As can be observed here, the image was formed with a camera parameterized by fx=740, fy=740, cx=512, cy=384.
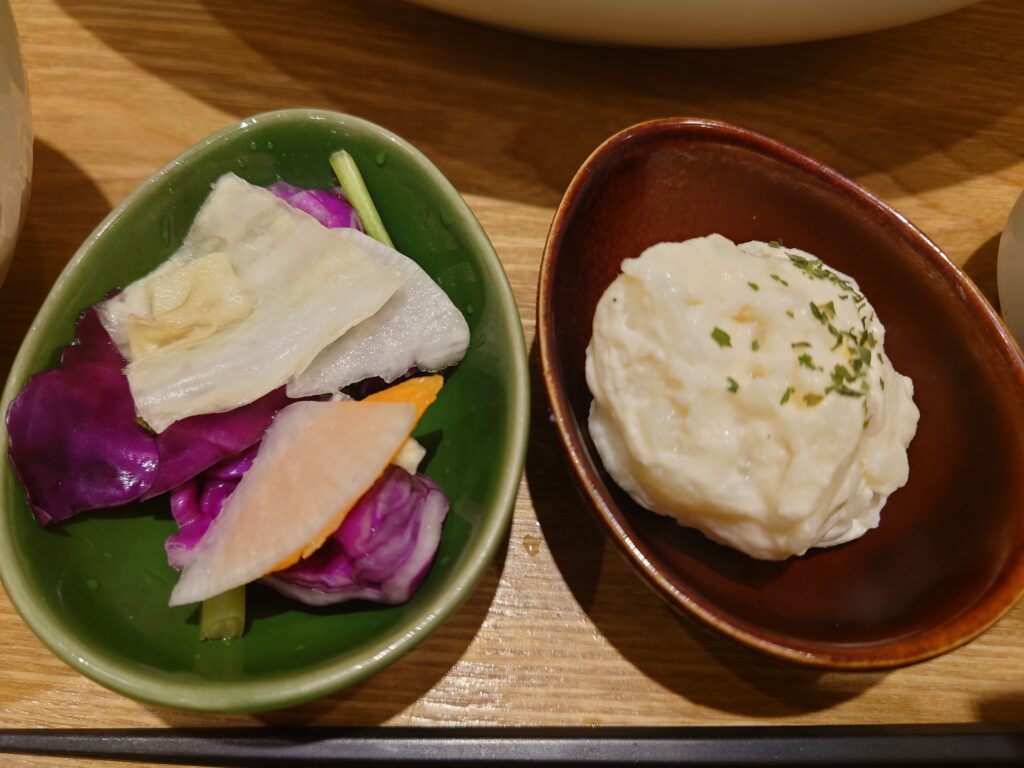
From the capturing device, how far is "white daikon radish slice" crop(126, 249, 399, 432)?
981 mm

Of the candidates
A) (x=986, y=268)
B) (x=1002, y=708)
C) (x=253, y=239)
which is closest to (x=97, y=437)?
(x=253, y=239)

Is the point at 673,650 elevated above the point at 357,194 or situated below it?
below

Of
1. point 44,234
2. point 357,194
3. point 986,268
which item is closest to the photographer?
point 357,194

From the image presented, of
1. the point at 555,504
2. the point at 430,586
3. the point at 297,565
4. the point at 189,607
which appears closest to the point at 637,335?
the point at 555,504

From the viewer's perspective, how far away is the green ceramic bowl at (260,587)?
32.4 inches

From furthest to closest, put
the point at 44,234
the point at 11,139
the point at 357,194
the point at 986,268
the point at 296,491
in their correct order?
the point at 986,268 → the point at 44,234 → the point at 357,194 → the point at 11,139 → the point at 296,491

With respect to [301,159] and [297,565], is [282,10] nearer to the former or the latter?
[301,159]

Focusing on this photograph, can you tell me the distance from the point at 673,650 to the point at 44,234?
A: 4.00 ft

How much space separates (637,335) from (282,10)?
1033 mm

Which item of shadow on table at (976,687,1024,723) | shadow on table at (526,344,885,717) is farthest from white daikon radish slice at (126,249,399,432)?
shadow on table at (976,687,1024,723)

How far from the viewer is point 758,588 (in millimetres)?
1036

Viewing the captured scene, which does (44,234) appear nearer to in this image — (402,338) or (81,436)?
(81,436)

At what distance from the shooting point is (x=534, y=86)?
145cm

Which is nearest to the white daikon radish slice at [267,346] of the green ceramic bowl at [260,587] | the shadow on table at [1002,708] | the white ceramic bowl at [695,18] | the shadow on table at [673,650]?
the green ceramic bowl at [260,587]
